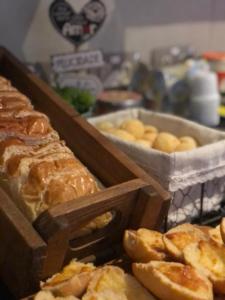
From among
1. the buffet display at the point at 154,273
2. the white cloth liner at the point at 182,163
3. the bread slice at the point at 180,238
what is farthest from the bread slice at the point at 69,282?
the white cloth liner at the point at 182,163

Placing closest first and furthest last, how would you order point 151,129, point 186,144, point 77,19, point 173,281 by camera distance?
point 173,281 < point 186,144 < point 151,129 < point 77,19

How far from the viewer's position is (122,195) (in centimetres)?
77

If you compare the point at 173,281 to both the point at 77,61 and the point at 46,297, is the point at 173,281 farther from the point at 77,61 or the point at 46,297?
the point at 77,61

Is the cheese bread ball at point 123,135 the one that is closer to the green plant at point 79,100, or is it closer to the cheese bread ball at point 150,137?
the cheese bread ball at point 150,137

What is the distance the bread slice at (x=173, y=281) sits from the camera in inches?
25.9

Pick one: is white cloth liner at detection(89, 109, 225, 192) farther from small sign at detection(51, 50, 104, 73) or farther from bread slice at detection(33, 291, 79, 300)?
small sign at detection(51, 50, 104, 73)

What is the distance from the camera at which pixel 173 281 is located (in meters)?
0.67

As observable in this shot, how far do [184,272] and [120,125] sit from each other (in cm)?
60

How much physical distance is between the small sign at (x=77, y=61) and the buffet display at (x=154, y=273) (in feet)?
2.59

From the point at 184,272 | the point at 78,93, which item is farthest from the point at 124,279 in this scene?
the point at 78,93

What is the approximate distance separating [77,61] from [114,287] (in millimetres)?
905

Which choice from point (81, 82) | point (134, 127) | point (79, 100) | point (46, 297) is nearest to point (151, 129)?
point (134, 127)

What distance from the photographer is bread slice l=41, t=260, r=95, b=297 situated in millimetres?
694

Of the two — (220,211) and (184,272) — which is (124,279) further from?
(220,211)
